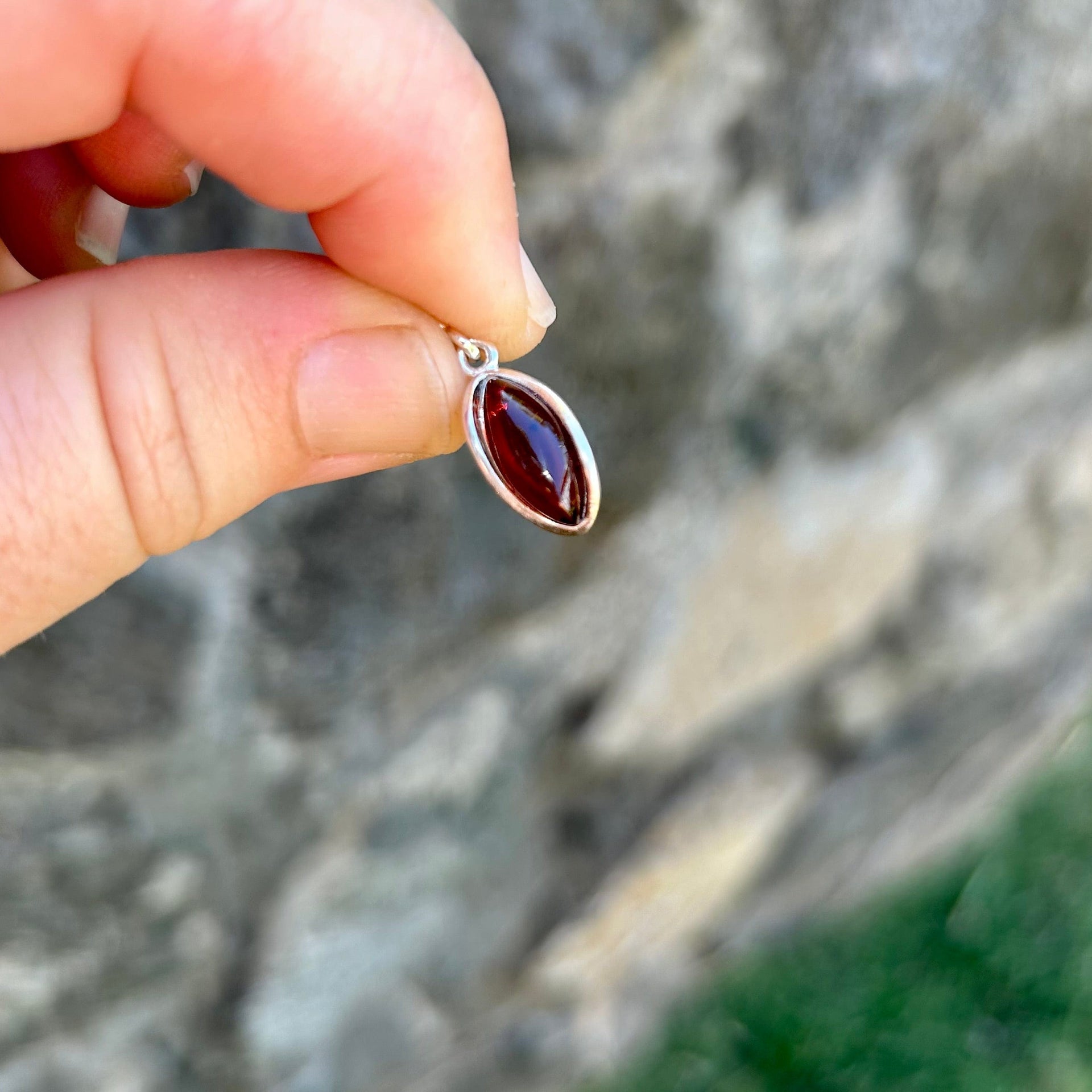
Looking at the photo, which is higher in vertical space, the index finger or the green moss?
the index finger

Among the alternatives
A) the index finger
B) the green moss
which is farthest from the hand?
the green moss

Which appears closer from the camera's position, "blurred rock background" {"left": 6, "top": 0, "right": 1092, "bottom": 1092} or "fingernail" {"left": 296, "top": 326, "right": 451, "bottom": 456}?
"fingernail" {"left": 296, "top": 326, "right": 451, "bottom": 456}

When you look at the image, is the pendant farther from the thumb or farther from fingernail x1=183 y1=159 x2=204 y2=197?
fingernail x1=183 y1=159 x2=204 y2=197

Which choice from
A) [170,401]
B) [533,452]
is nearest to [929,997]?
[533,452]

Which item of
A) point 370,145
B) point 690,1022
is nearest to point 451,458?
point 370,145

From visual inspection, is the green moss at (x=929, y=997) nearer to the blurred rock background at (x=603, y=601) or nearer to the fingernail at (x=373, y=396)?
the blurred rock background at (x=603, y=601)

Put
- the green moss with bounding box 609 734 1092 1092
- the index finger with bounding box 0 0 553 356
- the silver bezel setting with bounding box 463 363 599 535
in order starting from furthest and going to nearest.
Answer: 1. the green moss with bounding box 609 734 1092 1092
2. the silver bezel setting with bounding box 463 363 599 535
3. the index finger with bounding box 0 0 553 356

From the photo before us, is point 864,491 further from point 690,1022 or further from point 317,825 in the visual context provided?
point 690,1022
